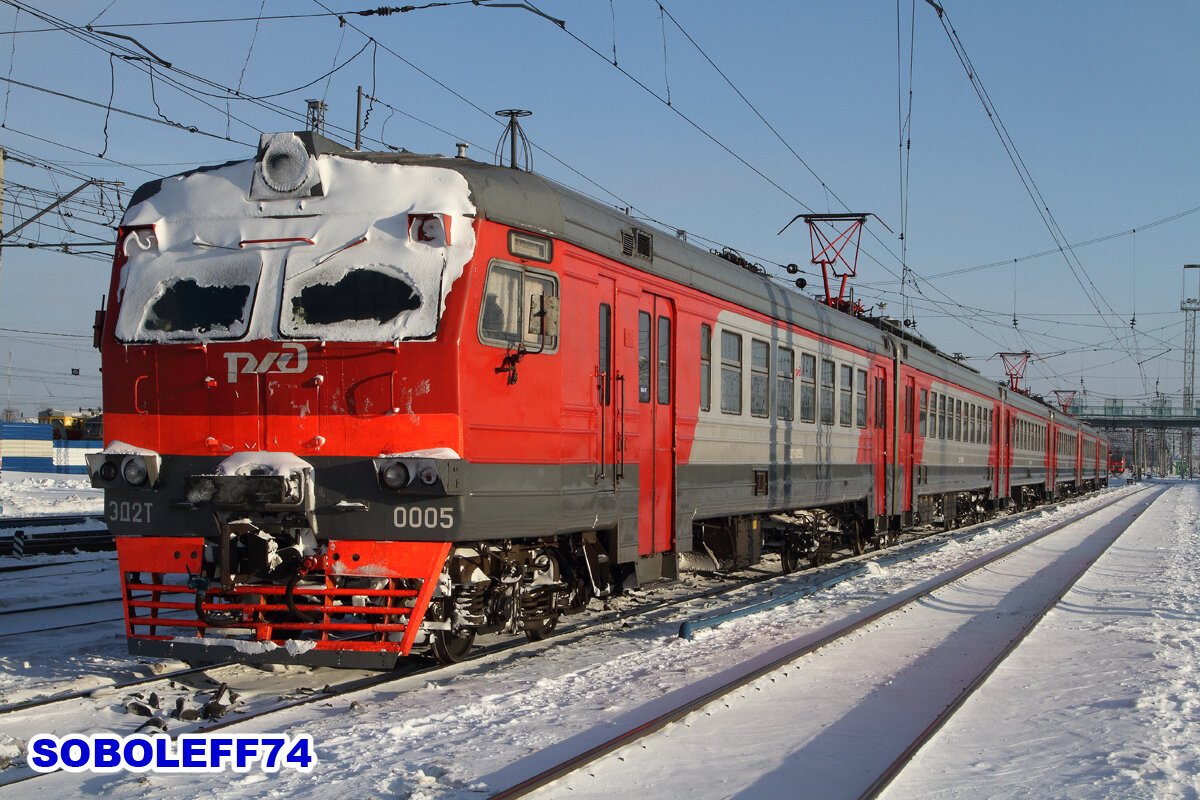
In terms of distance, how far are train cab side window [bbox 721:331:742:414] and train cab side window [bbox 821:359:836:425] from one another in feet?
9.79

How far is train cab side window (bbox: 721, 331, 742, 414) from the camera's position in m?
11.0

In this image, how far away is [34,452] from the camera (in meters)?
48.6

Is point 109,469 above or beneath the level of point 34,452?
above

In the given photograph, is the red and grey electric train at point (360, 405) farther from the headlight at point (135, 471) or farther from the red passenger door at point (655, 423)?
the red passenger door at point (655, 423)

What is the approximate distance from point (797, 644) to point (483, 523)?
11.0 ft

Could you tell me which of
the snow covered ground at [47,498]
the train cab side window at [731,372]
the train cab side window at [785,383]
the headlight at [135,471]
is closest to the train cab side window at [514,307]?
the headlight at [135,471]

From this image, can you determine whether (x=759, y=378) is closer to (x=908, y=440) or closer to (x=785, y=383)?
(x=785, y=383)

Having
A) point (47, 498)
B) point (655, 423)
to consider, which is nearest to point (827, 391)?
point (655, 423)

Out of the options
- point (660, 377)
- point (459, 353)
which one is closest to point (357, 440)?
point (459, 353)

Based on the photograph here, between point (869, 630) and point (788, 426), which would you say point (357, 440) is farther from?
point (788, 426)

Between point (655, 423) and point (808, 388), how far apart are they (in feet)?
15.1

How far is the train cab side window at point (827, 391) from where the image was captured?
14.1 meters

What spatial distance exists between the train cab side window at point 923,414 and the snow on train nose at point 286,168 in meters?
14.4

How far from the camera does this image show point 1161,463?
5487 inches
